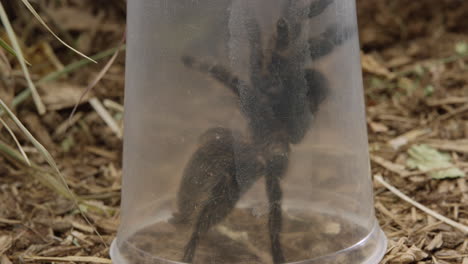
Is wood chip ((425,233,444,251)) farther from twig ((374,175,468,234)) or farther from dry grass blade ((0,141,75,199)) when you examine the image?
dry grass blade ((0,141,75,199))

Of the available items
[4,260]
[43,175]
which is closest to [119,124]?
[43,175]

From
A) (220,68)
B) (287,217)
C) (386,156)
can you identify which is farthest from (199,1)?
(386,156)

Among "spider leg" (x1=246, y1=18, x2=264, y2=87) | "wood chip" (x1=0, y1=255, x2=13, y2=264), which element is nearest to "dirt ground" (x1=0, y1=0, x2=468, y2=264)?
"wood chip" (x1=0, y1=255, x2=13, y2=264)

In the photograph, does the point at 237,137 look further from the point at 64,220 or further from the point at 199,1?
the point at 64,220

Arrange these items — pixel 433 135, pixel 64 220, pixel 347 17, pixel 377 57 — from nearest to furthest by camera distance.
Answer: pixel 347 17 → pixel 64 220 → pixel 433 135 → pixel 377 57

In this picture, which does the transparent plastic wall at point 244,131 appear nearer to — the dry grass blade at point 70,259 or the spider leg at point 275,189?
the spider leg at point 275,189
